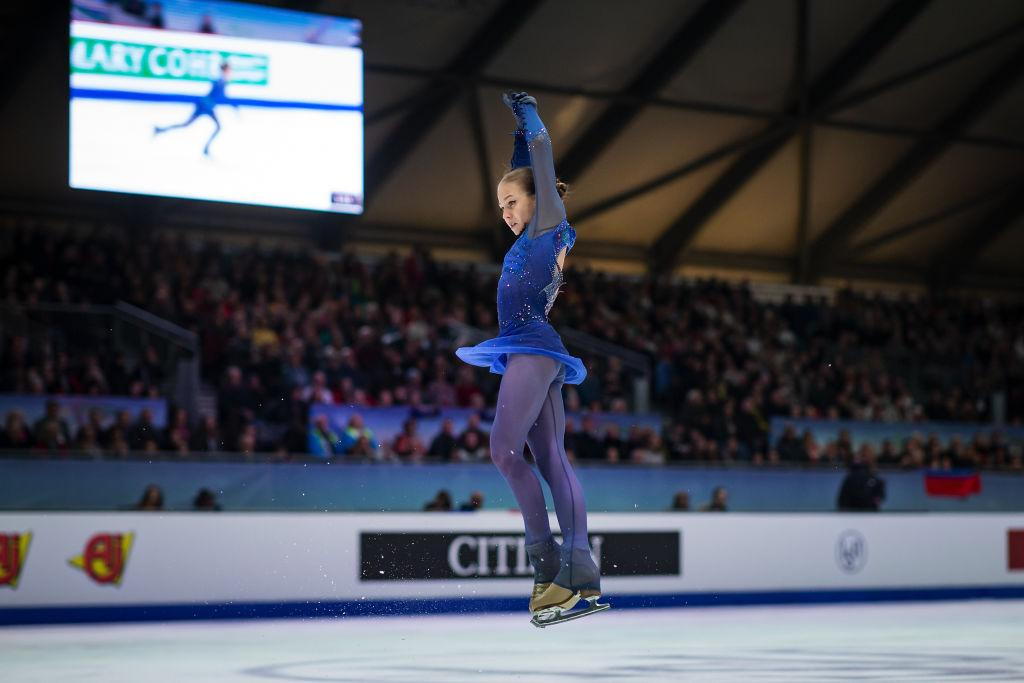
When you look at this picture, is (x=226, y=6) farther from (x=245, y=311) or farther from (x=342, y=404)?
(x=342, y=404)

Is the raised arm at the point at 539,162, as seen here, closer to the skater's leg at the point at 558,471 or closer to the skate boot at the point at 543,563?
the skater's leg at the point at 558,471

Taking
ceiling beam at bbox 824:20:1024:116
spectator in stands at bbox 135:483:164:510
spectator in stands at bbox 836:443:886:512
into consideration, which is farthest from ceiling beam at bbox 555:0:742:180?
spectator in stands at bbox 135:483:164:510

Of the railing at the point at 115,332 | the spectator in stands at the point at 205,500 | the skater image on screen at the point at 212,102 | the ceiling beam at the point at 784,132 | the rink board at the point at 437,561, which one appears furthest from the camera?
the ceiling beam at the point at 784,132

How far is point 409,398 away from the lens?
14.8 meters

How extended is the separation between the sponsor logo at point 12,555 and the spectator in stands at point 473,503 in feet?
12.8

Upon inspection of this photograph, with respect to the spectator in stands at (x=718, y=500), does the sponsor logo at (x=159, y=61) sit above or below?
above

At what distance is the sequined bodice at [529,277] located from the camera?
5.43 meters

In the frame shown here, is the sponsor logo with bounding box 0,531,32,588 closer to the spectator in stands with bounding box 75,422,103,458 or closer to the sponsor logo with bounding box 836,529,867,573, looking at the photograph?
the spectator in stands with bounding box 75,422,103,458

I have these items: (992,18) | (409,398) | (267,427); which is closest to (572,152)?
Answer: (992,18)

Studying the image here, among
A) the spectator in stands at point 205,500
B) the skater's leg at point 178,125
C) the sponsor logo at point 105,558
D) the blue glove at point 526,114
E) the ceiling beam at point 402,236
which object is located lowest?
the sponsor logo at point 105,558

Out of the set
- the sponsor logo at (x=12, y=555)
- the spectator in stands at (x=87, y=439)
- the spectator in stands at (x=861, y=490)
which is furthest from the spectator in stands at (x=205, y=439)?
the spectator in stands at (x=861, y=490)

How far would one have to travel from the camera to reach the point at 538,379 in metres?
5.26

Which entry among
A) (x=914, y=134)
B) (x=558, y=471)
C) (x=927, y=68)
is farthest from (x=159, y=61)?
(x=914, y=134)

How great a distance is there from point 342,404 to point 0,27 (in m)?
7.63
